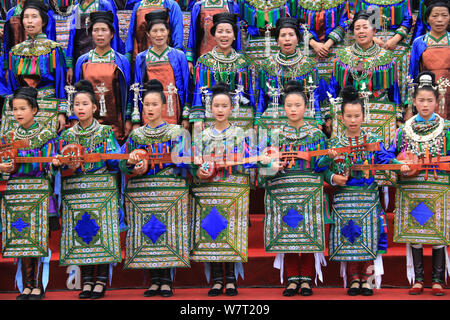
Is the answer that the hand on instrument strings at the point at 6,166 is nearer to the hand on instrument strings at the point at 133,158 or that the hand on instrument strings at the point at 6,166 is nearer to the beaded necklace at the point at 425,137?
the hand on instrument strings at the point at 133,158

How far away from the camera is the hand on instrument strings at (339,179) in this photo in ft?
19.4

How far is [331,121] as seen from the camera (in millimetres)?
6922

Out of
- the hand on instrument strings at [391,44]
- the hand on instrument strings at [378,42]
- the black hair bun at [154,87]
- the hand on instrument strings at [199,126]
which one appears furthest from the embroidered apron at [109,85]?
the hand on instrument strings at [391,44]

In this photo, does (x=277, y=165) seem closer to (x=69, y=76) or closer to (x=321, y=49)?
(x=321, y=49)

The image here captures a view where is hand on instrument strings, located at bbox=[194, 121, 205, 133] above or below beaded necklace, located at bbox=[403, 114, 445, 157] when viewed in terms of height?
above

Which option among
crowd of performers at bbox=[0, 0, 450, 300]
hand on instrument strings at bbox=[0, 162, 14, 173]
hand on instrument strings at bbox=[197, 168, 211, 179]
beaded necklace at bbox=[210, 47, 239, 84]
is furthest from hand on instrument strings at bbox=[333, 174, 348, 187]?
hand on instrument strings at bbox=[0, 162, 14, 173]

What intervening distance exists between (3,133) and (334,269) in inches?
108

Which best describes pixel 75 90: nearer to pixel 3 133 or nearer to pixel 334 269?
pixel 3 133

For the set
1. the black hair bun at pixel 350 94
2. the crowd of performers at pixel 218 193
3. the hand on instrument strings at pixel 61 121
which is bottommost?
the crowd of performers at pixel 218 193

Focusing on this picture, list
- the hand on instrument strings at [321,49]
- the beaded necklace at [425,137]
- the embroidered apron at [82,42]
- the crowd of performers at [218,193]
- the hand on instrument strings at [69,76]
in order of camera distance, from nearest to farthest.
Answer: the crowd of performers at [218,193] → the beaded necklace at [425,137] → the hand on instrument strings at [69,76] → the hand on instrument strings at [321,49] → the embroidered apron at [82,42]

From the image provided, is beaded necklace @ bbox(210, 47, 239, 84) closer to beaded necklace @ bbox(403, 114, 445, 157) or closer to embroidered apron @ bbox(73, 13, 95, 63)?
embroidered apron @ bbox(73, 13, 95, 63)

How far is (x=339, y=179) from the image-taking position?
5.91 meters

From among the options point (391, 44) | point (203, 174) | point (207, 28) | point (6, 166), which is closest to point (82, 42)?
point (207, 28)

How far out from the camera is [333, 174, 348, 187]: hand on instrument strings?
5902mm
